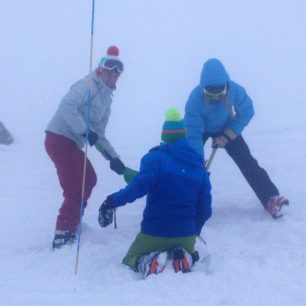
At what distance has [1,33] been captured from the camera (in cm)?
2722

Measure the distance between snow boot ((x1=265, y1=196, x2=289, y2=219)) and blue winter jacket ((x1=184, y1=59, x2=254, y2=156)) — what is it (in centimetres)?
98

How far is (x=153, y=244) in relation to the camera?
17.1 ft

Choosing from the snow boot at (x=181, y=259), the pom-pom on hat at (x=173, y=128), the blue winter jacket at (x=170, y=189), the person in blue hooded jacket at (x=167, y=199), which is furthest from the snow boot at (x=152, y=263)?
the pom-pom on hat at (x=173, y=128)

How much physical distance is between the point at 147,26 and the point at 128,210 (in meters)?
24.2

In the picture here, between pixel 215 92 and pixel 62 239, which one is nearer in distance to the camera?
pixel 62 239

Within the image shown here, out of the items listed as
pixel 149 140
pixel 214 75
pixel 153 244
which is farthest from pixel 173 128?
pixel 149 140

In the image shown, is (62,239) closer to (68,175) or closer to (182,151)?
(68,175)

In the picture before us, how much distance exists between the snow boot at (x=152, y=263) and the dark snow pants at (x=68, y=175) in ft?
4.47

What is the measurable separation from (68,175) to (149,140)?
7.15 metres

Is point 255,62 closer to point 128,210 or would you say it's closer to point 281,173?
point 281,173

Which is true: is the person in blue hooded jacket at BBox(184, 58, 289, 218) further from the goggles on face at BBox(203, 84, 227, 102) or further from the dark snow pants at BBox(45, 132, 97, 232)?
the dark snow pants at BBox(45, 132, 97, 232)

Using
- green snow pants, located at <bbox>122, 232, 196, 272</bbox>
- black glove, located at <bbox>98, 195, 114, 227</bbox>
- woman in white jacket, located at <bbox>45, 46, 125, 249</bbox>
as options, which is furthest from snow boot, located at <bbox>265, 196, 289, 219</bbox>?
black glove, located at <bbox>98, 195, 114, 227</bbox>

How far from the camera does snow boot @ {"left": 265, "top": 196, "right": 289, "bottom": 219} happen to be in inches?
250

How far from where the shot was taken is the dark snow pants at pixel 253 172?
6.64 meters
